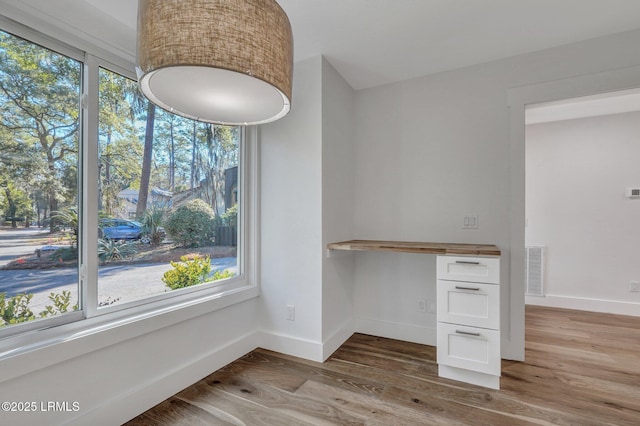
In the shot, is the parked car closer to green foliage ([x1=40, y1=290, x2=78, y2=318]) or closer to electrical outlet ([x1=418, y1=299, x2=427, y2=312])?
green foliage ([x1=40, y1=290, x2=78, y2=318])

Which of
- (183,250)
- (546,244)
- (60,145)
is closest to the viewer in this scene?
(60,145)

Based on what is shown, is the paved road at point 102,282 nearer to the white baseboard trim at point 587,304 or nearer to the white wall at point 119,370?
the white wall at point 119,370

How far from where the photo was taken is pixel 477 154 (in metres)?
2.56

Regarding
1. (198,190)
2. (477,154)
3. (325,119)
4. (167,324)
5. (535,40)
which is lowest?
(167,324)

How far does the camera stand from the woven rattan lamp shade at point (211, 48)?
0.91m

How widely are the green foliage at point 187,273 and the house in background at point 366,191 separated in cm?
23

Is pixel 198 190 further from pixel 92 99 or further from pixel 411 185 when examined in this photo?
pixel 411 185

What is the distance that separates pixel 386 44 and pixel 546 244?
3396mm

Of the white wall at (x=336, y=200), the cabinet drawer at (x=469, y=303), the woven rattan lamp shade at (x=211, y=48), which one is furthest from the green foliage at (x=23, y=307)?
the cabinet drawer at (x=469, y=303)

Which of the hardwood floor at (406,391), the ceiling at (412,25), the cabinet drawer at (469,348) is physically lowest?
the hardwood floor at (406,391)

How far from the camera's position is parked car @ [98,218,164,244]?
69.6 inches

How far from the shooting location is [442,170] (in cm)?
270

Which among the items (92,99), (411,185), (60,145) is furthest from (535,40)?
(60,145)

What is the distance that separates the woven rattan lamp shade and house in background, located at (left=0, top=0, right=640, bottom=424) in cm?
103
